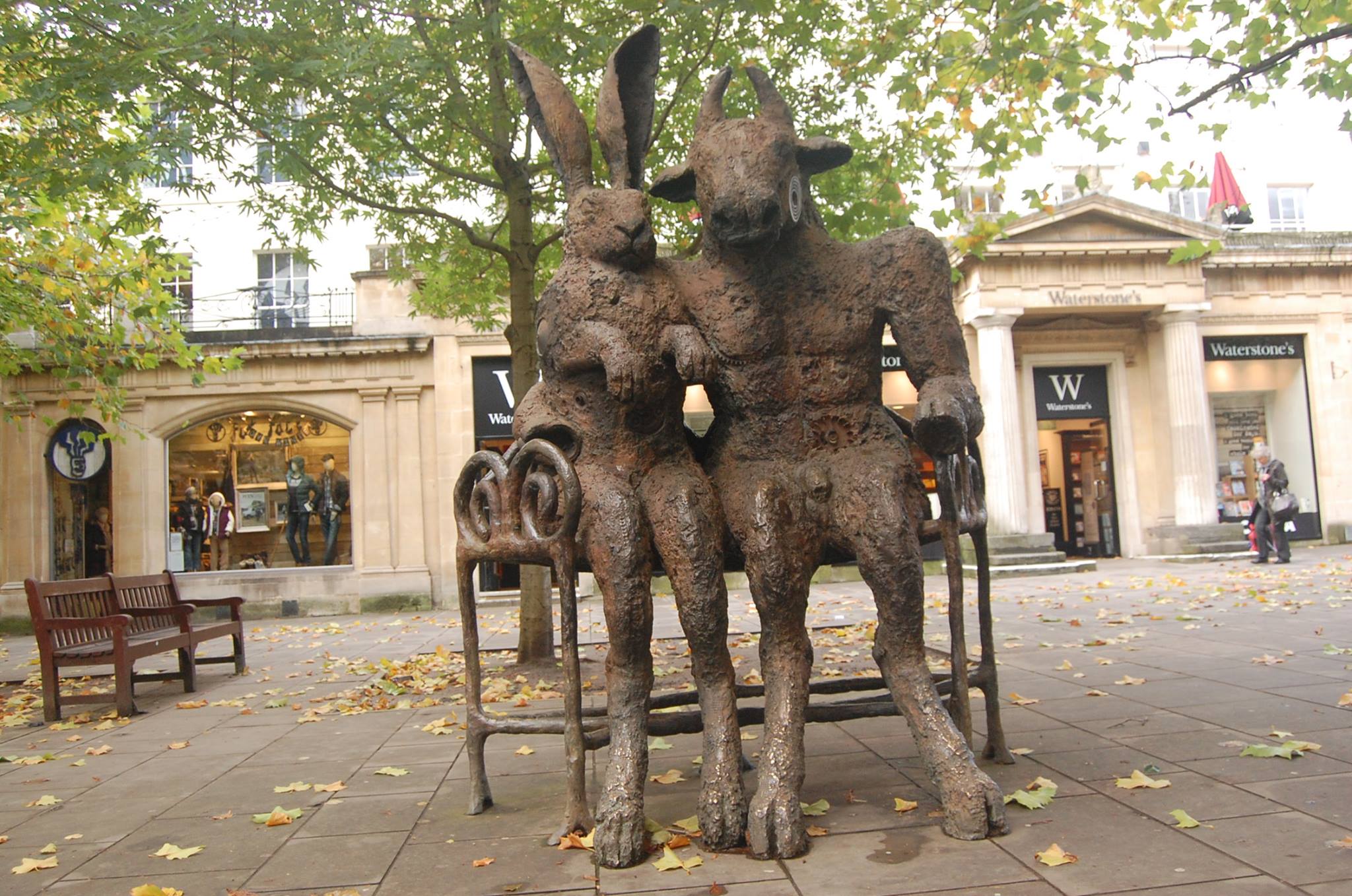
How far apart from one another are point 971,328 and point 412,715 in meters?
14.8

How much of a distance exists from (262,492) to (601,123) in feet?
50.1

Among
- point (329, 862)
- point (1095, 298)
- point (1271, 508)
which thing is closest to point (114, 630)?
point (329, 862)

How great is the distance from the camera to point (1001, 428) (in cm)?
1794

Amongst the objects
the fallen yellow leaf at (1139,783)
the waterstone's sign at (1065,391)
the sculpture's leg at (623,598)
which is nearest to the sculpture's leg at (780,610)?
the sculpture's leg at (623,598)

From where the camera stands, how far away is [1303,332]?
20078mm

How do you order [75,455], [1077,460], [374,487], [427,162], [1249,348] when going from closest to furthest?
1. [427,162]
2. [374,487]
3. [75,455]
4. [1249,348]
5. [1077,460]

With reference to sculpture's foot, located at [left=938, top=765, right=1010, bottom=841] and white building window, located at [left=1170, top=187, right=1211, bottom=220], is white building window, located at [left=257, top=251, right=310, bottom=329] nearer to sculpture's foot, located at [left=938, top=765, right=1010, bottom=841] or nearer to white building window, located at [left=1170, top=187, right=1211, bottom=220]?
sculpture's foot, located at [left=938, top=765, right=1010, bottom=841]

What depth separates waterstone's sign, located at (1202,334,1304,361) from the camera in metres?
20.0

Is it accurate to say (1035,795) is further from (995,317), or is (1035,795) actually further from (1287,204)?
(1287,204)

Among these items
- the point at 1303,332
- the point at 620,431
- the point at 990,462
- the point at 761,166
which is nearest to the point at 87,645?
the point at 620,431

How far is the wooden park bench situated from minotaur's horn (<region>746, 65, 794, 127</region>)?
5.93m

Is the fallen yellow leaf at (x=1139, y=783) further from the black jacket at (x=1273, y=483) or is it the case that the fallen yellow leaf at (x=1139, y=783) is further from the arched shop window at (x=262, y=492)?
the arched shop window at (x=262, y=492)

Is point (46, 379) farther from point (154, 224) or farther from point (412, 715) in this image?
point (412, 715)

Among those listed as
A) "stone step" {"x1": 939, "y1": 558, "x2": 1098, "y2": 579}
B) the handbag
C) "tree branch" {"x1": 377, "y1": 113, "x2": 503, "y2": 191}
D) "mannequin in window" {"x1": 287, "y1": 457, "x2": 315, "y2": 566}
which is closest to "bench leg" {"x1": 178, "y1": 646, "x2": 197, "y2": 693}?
"tree branch" {"x1": 377, "y1": 113, "x2": 503, "y2": 191}
